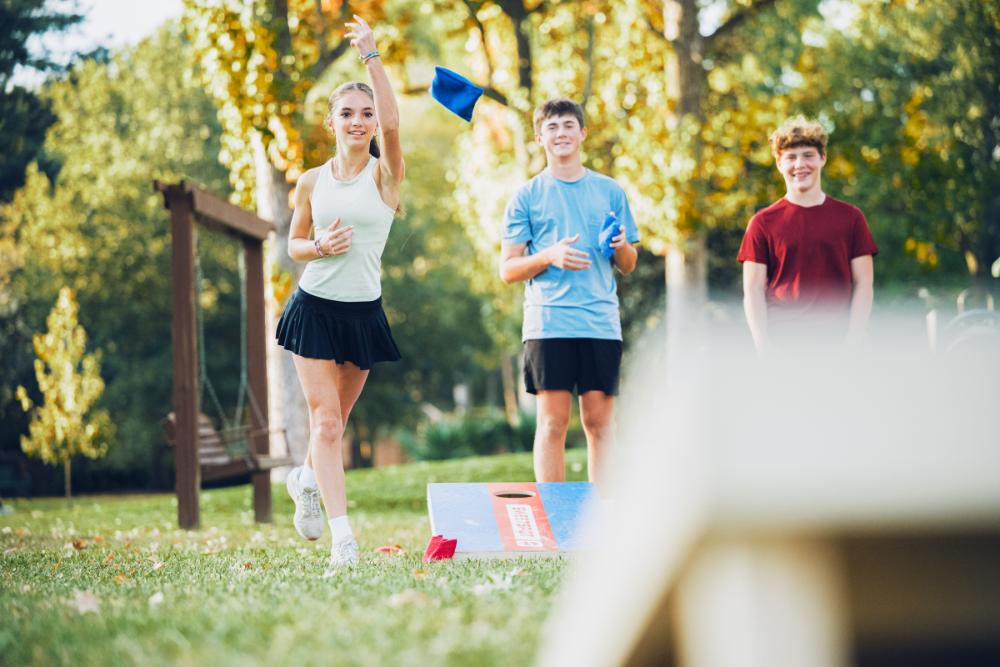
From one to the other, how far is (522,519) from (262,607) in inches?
85.8

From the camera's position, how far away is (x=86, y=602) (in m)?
3.42

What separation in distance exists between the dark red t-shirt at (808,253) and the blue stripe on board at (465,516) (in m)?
1.67

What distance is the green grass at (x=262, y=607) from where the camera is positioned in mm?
2412

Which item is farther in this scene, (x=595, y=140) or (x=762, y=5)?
(x=595, y=140)

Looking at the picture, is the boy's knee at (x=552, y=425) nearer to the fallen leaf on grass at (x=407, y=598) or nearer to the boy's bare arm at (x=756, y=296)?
the boy's bare arm at (x=756, y=296)

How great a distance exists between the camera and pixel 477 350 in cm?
3762

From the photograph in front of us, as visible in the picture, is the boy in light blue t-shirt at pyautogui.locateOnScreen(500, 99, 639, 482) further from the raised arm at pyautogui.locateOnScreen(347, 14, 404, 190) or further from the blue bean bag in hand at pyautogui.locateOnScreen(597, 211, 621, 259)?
the raised arm at pyautogui.locateOnScreen(347, 14, 404, 190)

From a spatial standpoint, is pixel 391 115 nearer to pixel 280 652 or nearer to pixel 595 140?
pixel 280 652

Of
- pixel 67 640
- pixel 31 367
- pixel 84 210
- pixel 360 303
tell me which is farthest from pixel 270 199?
pixel 84 210

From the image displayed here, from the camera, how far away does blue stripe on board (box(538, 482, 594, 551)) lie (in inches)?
192

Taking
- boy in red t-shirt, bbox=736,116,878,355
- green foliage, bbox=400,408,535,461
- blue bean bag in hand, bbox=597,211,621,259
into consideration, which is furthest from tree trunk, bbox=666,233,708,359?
blue bean bag in hand, bbox=597,211,621,259

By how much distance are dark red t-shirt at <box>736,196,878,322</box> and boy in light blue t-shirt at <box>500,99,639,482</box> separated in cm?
68

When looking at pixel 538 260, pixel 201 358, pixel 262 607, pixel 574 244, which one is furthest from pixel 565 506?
pixel 201 358

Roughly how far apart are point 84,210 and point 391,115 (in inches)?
980
